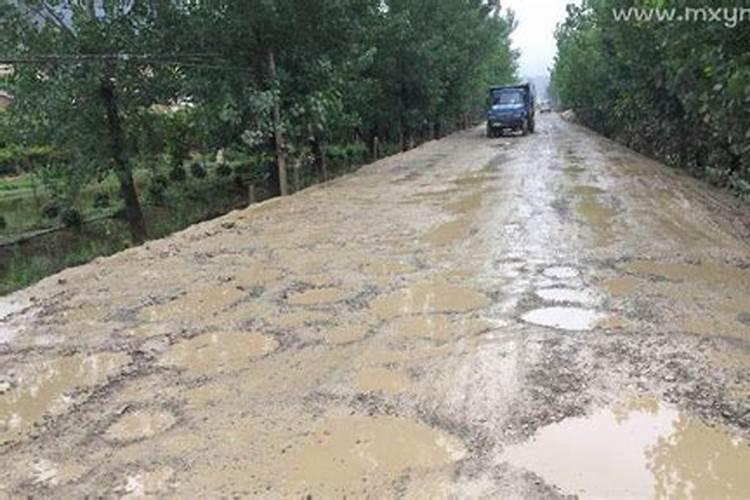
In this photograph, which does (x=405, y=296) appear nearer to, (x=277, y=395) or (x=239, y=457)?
(x=277, y=395)

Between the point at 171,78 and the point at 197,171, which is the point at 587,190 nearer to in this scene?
the point at 171,78

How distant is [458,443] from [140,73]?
11385mm

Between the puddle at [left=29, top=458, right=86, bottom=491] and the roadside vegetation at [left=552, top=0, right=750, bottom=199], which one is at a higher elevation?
the roadside vegetation at [left=552, top=0, right=750, bottom=199]

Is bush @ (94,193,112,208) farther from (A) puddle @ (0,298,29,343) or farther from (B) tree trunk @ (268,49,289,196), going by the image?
(A) puddle @ (0,298,29,343)

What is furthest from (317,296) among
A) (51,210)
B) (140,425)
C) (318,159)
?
(51,210)

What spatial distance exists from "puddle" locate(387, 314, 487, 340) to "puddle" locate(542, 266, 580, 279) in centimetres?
155

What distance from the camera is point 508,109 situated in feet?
100

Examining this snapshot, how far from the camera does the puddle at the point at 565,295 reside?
5.77 metres

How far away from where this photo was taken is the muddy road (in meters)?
3.29

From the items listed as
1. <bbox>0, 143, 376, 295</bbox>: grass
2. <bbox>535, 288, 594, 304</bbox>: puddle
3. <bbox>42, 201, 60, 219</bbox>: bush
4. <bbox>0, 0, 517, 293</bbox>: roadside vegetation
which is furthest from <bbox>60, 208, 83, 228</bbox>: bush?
<bbox>535, 288, 594, 304</bbox>: puddle

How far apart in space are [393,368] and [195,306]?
236 cm

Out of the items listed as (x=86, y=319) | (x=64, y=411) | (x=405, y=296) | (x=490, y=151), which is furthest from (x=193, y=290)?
(x=490, y=151)

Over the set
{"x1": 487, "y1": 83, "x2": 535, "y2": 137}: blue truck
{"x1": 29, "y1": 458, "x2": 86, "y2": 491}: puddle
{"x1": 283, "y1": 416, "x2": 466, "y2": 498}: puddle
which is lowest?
{"x1": 283, "y1": 416, "x2": 466, "y2": 498}: puddle

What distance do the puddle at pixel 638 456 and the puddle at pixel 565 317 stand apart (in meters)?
1.33
